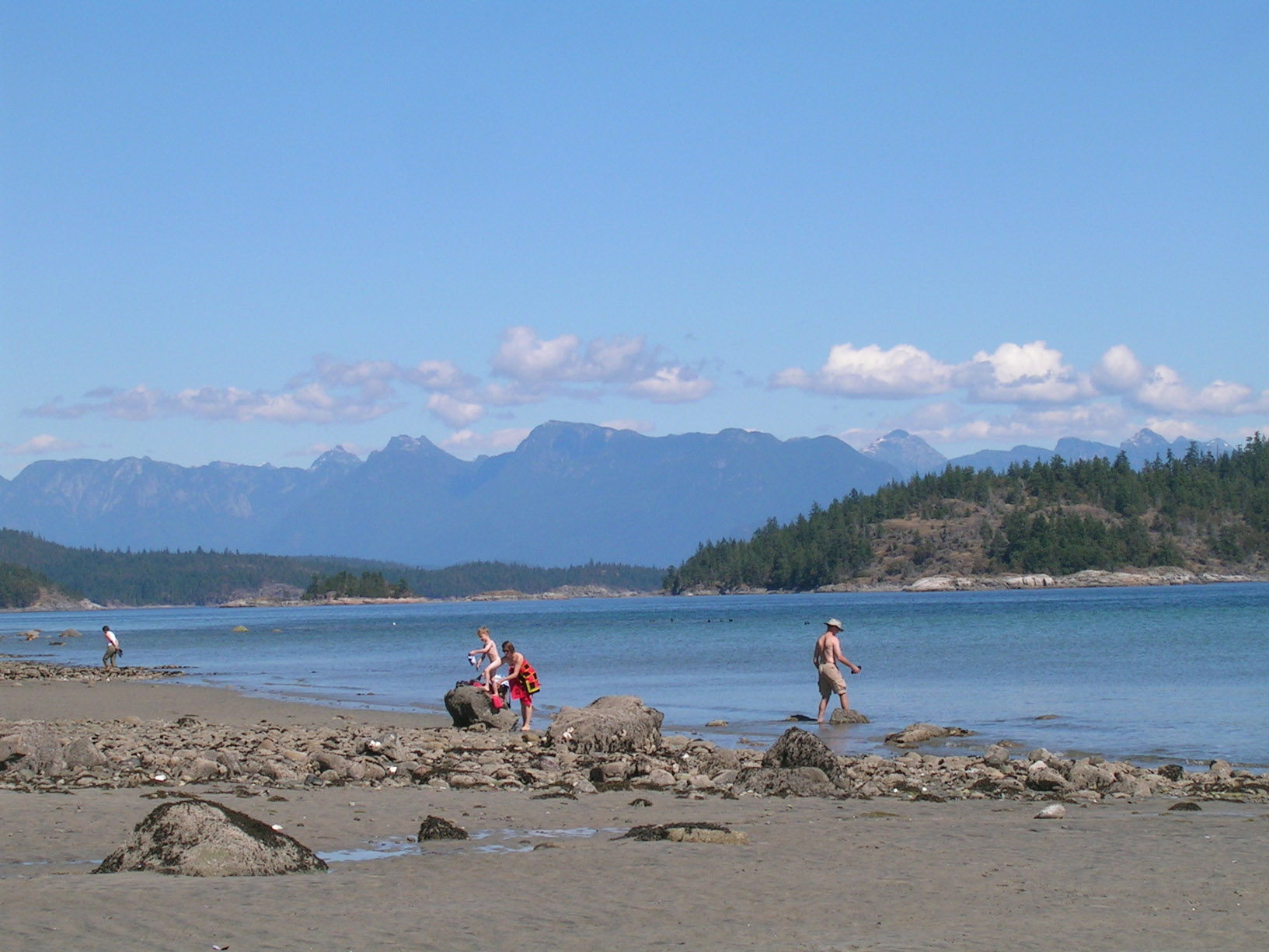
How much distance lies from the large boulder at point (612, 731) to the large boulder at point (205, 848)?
10.7m

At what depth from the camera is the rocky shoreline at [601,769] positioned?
16406mm

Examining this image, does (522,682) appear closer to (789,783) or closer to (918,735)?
(918,735)

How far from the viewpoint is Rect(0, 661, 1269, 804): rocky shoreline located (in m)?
16.4

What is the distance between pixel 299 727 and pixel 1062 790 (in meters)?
17.0

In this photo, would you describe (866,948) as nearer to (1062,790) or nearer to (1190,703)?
(1062,790)

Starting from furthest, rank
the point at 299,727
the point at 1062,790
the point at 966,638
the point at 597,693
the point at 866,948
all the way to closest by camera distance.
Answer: the point at 966,638 → the point at 597,693 → the point at 299,727 → the point at 1062,790 → the point at 866,948

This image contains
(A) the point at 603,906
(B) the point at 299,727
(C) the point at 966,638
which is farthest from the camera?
(C) the point at 966,638

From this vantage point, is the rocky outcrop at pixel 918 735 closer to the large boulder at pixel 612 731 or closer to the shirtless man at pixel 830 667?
the shirtless man at pixel 830 667

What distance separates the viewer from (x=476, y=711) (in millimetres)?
26922

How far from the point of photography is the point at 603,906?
9.73m

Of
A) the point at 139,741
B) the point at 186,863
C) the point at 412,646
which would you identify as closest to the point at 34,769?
the point at 139,741

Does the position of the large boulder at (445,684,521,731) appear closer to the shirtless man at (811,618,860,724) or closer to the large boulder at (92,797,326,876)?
the shirtless man at (811,618,860,724)

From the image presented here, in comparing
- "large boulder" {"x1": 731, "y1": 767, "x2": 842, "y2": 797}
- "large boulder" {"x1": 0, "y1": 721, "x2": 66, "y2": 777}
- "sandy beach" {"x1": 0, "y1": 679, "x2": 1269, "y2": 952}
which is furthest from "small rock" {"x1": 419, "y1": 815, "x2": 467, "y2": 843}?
"large boulder" {"x1": 0, "y1": 721, "x2": 66, "y2": 777}

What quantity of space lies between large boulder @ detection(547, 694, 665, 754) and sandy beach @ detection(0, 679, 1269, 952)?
4.98 metres
